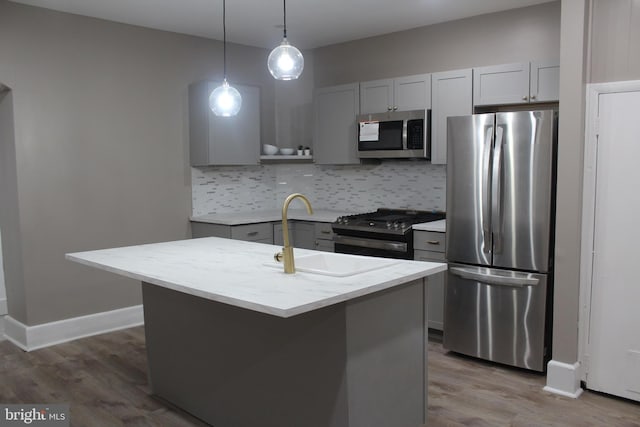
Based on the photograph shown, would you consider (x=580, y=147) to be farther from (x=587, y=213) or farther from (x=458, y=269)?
(x=458, y=269)

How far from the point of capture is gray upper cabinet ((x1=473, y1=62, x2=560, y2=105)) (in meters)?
4.16

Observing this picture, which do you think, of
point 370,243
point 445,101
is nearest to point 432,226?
point 370,243

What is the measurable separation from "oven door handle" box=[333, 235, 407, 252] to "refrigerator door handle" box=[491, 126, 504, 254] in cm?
84

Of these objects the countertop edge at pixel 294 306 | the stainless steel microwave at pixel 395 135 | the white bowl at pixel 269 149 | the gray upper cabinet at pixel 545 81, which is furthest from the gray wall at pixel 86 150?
the gray upper cabinet at pixel 545 81

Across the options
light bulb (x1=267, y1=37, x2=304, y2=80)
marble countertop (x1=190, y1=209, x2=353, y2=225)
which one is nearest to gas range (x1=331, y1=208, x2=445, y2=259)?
marble countertop (x1=190, y1=209, x2=353, y2=225)

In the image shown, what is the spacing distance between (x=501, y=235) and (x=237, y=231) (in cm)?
237

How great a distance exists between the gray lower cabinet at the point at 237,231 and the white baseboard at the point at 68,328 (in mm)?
898

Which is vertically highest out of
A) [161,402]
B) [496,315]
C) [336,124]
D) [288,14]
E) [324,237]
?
[288,14]

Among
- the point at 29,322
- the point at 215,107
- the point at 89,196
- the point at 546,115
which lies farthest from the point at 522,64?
the point at 29,322

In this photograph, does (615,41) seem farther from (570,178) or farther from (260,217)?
(260,217)

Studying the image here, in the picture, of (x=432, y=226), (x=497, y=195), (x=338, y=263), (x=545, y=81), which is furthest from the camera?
(x=432, y=226)

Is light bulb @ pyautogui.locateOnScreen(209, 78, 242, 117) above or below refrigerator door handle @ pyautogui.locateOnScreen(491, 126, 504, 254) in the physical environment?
above

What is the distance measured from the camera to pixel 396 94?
4.97 metres

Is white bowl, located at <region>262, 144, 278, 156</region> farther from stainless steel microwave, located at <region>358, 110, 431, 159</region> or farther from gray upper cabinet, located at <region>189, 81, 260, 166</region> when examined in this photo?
stainless steel microwave, located at <region>358, 110, 431, 159</region>
